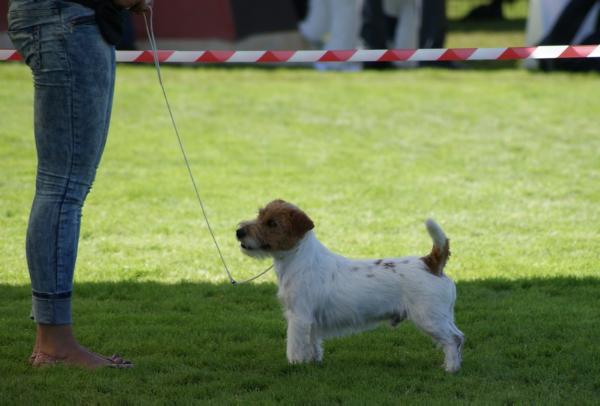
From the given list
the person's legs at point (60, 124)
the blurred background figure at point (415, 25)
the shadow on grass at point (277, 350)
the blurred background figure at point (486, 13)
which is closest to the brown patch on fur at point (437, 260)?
the shadow on grass at point (277, 350)

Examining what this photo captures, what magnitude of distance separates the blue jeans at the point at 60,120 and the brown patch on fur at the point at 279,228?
0.78 m

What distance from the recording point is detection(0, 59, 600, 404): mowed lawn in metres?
4.48

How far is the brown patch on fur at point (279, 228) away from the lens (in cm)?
460

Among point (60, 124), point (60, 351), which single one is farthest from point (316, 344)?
point (60, 124)

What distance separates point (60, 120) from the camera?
424 cm

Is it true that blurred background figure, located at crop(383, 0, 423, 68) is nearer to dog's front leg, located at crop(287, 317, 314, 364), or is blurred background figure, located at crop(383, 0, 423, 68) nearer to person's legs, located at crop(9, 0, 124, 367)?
A: dog's front leg, located at crop(287, 317, 314, 364)

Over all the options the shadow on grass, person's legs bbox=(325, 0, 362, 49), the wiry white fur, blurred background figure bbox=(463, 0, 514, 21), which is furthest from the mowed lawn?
blurred background figure bbox=(463, 0, 514, 21)

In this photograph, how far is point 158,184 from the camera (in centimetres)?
1010

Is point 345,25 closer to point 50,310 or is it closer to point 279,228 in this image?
point 279,228

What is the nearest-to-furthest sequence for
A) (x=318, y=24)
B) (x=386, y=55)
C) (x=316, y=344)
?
(x=316, y=344), (x=386, y=55), (x=318, y=24)

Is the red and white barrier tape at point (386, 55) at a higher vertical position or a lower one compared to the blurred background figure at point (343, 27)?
higher

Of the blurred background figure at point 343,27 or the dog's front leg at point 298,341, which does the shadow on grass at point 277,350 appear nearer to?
the dog's front leg at point 298,341

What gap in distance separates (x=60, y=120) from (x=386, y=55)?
2525 millimetres

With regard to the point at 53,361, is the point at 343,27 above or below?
below
